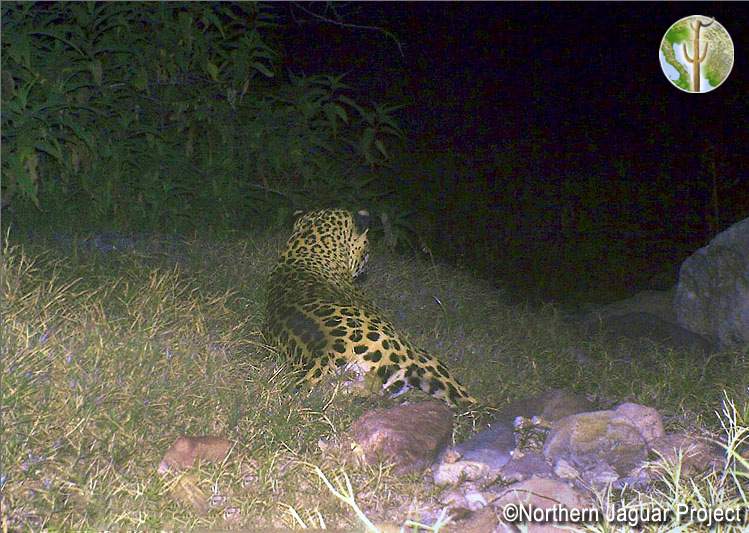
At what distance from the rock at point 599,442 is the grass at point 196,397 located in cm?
31

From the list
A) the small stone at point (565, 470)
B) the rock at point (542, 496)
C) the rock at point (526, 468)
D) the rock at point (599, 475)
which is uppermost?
the rock at point (542, 496)

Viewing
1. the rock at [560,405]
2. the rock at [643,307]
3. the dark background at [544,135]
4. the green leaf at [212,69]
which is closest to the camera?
the rock at [560,405]

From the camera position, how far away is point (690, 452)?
3.06 metres

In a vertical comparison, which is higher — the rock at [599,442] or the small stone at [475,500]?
the rock at [599,442]

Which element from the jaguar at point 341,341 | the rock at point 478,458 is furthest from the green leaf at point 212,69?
the rock at point 478,458

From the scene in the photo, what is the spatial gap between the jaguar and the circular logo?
289cm

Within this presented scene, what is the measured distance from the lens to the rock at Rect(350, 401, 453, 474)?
9.69 ft

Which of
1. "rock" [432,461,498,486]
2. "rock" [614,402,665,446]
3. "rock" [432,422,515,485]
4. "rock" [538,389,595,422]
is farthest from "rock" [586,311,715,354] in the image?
"rock" [432,461,498,486]

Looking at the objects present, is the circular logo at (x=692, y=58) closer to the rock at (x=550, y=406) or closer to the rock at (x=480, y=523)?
the rock at (x=550, y=406)

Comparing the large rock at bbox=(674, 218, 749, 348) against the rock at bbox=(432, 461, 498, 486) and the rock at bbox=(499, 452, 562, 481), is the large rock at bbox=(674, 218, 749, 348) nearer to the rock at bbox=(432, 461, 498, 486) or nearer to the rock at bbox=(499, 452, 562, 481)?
the rock at bbox=(499, 452, 562, 481)

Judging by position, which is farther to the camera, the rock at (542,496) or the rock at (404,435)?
the rock at (404,435)

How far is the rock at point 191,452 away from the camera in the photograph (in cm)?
268

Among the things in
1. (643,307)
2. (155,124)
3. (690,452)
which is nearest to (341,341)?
(690,452)

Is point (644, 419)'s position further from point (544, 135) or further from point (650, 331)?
point (544, 135)
